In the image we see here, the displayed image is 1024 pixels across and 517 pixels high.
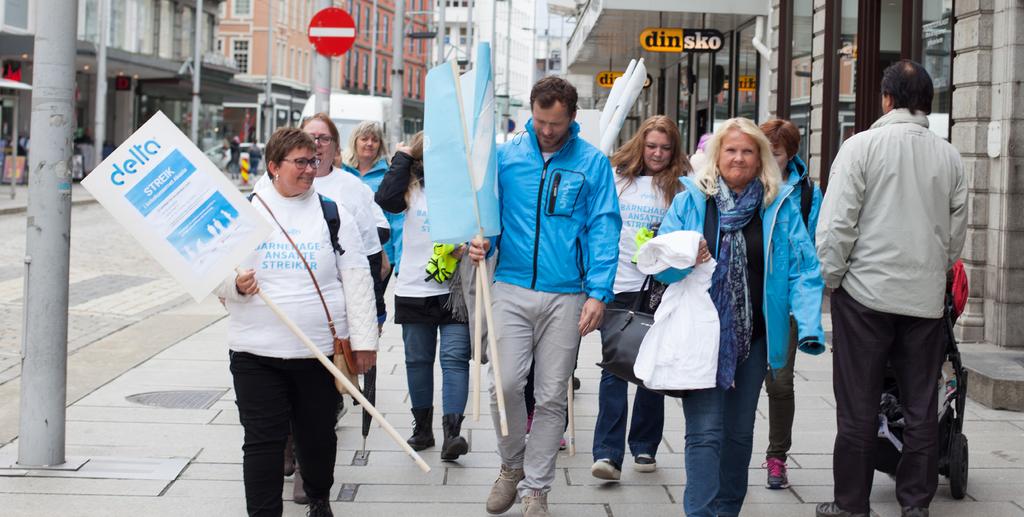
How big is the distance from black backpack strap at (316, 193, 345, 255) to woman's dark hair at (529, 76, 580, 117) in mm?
945

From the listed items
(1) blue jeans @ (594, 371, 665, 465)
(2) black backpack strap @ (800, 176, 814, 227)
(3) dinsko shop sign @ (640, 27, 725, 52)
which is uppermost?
(3) dinsko shop sign @ (640, 27, 725, 52)

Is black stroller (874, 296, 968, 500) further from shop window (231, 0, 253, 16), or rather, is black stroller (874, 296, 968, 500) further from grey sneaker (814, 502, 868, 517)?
shop window (231, 0, 253, 16)

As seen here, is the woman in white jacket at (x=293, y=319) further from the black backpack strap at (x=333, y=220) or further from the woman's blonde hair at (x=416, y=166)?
the woman's blonde hair at (x=416, y=166)

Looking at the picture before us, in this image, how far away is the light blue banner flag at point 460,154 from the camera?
18.0 ft

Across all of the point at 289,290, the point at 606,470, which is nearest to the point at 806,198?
the point at 606,470

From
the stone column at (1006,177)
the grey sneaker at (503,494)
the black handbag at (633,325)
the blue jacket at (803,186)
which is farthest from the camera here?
the stone column at (1006,177)

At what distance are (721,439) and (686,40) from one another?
13091 mm

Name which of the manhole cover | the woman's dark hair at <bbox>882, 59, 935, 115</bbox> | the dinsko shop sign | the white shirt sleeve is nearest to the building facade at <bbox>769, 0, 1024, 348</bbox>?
the woman's dark hair at <bbox>882, 59, 935, 115</bbox>

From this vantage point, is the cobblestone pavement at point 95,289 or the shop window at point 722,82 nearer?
the cobblestone pavement at point 95,289

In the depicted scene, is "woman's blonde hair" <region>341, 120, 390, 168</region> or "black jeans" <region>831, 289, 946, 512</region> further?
"woman's blonde hair" <region>341, 120, 390, 168</region>

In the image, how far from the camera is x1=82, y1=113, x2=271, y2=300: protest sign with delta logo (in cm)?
506

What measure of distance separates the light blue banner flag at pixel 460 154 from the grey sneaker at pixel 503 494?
105cm

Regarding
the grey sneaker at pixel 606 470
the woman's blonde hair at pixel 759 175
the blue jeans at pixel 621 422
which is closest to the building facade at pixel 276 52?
the blue jeans at pixel 621 422

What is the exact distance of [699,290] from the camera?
520 cm
